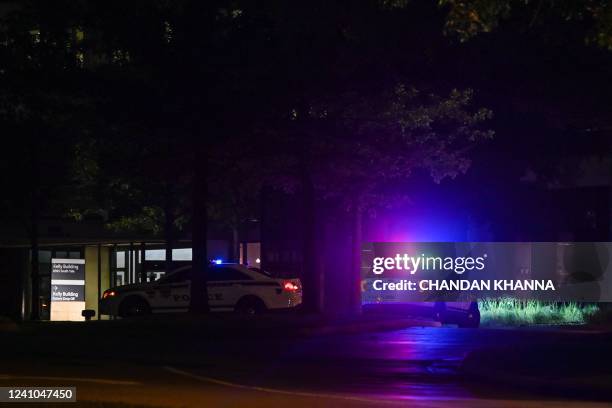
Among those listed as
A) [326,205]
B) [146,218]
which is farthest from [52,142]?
[326,205]

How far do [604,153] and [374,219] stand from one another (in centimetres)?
759

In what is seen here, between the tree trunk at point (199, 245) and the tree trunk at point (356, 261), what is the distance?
4.04 metres

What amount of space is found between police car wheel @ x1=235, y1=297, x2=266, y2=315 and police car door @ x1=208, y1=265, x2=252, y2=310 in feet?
0.57

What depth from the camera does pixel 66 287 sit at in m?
36.2

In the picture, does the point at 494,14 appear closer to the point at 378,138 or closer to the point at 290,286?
the point at 378,138

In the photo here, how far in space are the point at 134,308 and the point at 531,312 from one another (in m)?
11.2

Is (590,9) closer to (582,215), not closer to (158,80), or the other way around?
(158,80)

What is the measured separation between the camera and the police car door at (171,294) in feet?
101

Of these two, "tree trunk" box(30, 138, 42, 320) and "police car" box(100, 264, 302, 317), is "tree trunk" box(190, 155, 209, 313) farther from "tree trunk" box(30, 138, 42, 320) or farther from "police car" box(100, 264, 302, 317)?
"tree trunk" box(30, 138, 42, 320)

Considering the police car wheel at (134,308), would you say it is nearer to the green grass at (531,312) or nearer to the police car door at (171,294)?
the police car door at (171,294)

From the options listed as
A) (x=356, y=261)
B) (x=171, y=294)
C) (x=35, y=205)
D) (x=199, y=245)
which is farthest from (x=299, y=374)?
(x=35, y=205)

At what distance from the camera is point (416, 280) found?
32.2m

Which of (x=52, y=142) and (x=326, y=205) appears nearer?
(x=326, y=205)

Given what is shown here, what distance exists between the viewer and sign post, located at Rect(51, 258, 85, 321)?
35.9m
